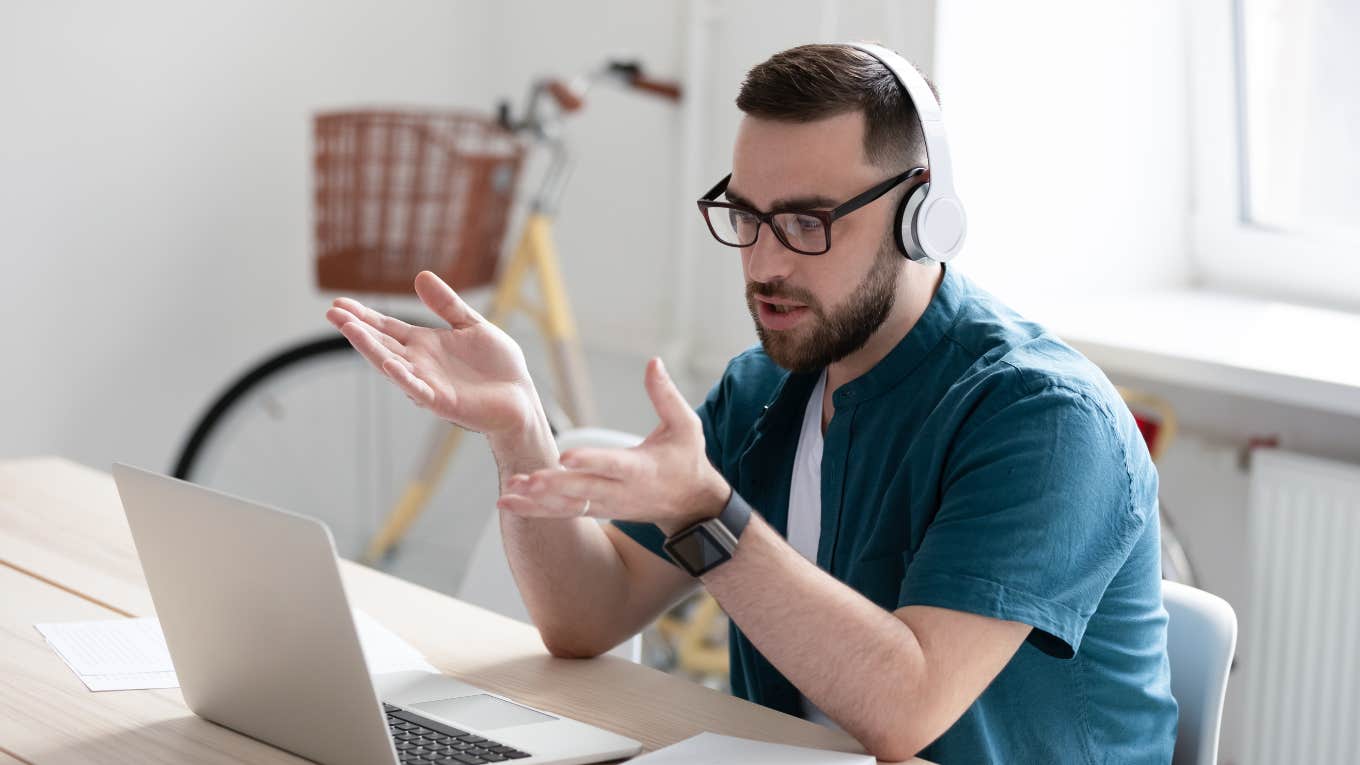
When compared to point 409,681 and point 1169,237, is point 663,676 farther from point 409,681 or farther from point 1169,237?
point 1169,237

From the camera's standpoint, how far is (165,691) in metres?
1.24

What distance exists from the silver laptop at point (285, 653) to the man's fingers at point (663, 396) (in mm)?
249

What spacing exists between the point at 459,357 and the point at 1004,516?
19.7 inches

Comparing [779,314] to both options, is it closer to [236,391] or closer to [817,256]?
[817,256]

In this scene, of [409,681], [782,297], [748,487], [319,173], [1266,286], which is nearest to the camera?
[409,681]

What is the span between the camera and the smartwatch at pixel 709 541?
1139 millimetres

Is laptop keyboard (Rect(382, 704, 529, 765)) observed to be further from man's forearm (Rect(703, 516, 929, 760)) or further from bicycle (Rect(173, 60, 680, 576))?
bicycle (Rect(173, 60, 680, 576))

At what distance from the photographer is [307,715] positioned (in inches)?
42.9

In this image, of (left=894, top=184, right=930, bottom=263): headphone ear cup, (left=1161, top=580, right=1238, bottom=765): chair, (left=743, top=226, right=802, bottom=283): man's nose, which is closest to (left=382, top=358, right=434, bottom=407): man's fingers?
(left=743, top=226, right=802, bottom=283): man's nose

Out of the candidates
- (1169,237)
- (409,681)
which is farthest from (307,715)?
(1169,237)

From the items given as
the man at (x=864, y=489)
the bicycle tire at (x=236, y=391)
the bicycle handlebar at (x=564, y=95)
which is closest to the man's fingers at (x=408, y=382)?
the man at (x=864, y=489)

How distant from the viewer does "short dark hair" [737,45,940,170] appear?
138cm

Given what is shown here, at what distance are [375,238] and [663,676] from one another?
5.42 feet

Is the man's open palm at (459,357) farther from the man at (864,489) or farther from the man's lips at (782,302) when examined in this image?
the man's lips at (782,302)
